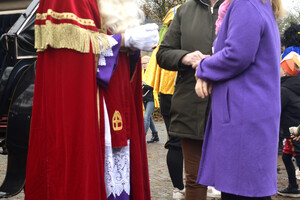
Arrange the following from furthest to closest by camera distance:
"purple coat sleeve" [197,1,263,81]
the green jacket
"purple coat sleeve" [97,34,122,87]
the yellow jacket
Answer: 1. the yellow jacket
2. the green jacket
3. "purple coat sleeve" [97,34,122,87]
4. "purple coat sleeve" [197,1,263,81]

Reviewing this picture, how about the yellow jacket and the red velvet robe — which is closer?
the red velvet robe

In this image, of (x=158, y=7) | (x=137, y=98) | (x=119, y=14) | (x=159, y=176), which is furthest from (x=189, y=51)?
(x=158, y=7)

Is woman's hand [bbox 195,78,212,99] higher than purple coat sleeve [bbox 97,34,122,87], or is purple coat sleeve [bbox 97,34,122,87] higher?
purple coat sleeve [bbox 97,34,122,87]

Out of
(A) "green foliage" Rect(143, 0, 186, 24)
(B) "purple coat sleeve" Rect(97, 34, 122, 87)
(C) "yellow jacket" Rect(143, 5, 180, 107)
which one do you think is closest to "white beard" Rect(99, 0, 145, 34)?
(B) "purple coat sleeve" Rect(97, 34, 122, 87)

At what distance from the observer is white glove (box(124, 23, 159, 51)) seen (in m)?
2.80

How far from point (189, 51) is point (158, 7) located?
59.4 feet

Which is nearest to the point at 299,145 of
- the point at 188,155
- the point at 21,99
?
the point at 188,155

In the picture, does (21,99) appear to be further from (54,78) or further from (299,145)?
(299,145)

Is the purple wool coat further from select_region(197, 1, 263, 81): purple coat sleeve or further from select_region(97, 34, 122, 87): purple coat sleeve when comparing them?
select_region(97, 34, 122, 87): purple coat sleeve

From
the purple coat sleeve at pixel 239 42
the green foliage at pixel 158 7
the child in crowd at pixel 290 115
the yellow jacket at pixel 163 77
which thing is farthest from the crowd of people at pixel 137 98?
the green foliage at pixel 158 7

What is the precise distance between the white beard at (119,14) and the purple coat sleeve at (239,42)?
86 cm

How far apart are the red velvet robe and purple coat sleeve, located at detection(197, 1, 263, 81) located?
83 centimetres

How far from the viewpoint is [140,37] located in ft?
9.18

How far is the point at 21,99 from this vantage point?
3170 mm
